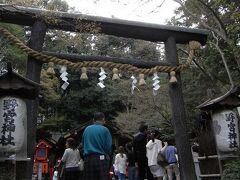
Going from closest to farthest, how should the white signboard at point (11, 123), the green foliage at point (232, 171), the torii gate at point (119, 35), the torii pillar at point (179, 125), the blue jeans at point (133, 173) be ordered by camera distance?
1. the white signboard at point (11, 123)
2. the green foliage at point (232, 171)
3. the torii gate at point (119, 35)
4. the torii pillar at point (179, 125)
5. the blue jeans at point (133, 173)

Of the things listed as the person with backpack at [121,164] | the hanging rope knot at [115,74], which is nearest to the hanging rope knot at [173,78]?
the hanging rope knot at [115,74]

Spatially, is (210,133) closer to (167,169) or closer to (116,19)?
(167,169)

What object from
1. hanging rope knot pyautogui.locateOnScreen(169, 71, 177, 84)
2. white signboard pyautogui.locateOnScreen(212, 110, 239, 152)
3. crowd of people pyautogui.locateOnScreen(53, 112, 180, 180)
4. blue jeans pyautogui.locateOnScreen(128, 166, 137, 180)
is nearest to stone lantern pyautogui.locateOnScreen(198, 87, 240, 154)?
white signboard pyautogui.locateOnScreen(212, 110, 239, 152)

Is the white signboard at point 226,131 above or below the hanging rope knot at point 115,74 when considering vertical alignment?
below

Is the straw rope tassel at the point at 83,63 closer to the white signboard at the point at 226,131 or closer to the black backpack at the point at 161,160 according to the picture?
the white signboard at the point at 226,131

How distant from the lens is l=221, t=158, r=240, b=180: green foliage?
7723 millimetres

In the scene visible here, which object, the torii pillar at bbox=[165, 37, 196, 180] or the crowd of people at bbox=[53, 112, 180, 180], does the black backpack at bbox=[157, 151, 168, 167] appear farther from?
the torii pillar at bbox=[165, 37, 196, 180]

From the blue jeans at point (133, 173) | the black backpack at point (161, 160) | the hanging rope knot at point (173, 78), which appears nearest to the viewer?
the hanging rope knot at point (173, 78)

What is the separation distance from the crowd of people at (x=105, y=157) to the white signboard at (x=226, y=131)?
76.3 inches

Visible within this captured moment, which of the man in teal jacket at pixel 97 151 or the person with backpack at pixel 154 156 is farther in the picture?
the person with backpack at pixel 154 156

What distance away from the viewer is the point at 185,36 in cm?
1084

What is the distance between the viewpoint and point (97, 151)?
7324 mm

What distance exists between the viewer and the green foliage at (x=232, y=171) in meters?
7.72

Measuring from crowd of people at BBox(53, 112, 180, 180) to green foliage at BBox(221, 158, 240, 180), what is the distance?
236 centimetres
